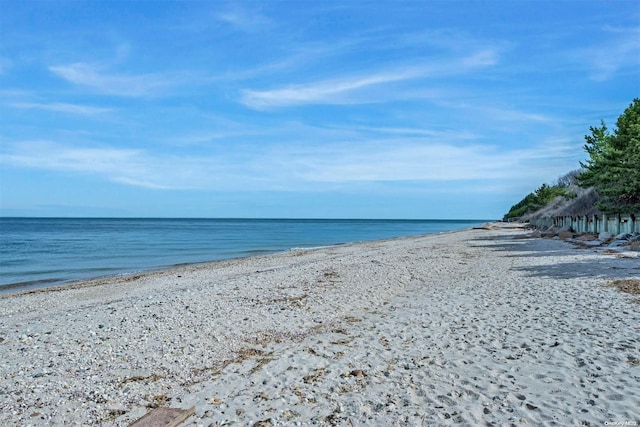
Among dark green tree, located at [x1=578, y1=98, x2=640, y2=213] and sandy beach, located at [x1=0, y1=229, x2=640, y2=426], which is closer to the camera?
sandy beach, located at [x1=0, y1=229, x2=640, y2=426]

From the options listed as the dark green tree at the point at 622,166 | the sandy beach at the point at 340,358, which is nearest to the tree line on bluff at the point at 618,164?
the dark green tree at the point at 622,166

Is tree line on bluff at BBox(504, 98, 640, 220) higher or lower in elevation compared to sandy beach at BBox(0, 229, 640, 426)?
higher

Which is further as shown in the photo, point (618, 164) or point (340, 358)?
point (618, 164)

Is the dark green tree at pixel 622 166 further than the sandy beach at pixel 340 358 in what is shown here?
Yes

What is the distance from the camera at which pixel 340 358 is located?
646 cm

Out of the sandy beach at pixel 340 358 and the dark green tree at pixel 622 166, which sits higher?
the dark green tree at pixel 622 166

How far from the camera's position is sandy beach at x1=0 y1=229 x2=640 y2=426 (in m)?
4.73

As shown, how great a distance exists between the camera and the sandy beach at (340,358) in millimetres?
4734

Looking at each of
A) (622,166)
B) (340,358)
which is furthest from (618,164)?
(340,358)

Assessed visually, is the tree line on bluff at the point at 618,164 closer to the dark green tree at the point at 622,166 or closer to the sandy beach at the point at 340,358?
the dark green tree at the point at 622,166

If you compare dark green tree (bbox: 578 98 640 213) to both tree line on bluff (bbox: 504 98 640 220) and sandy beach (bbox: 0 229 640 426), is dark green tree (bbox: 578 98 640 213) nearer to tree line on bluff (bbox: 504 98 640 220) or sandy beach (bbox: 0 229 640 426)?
tree line on bluff (bbox: 504 98 640 220)

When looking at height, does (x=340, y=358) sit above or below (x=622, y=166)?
below

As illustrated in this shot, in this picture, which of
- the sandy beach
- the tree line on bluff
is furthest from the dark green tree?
the sandy beach

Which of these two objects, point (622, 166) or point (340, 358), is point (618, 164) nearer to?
point (622, 166)
